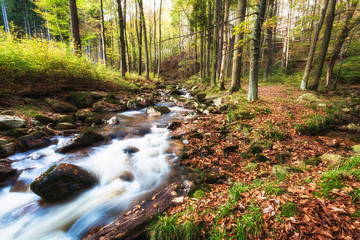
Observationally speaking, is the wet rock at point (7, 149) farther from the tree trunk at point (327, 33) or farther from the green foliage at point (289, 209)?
the tree trunk at point (327, 33)

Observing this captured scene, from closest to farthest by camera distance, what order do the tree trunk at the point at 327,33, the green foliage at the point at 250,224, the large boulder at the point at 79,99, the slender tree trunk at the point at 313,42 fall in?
1. the green foliage at the point at 250,224
2. the large boulder at the point at 79,99
3. the tree trunk at the point at 327,33
4. the slender tree trunk at the point at 313,42

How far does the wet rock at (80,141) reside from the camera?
220 inches

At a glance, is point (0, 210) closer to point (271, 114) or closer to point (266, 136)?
point (266, 136)

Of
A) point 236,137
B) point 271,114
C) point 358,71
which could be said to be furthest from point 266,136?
point 358,71

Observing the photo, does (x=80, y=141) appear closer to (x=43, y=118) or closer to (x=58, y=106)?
(x=43, y=118)

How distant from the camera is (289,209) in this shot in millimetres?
2240

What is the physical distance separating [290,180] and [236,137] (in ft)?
9.51

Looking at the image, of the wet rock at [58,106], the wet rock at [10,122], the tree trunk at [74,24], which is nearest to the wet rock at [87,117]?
the wet rock at [58,106]

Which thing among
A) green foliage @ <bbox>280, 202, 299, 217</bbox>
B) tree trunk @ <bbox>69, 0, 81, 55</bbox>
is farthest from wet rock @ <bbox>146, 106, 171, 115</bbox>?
green foliage @ <bbox>280, 202, 299, 217</bbox>

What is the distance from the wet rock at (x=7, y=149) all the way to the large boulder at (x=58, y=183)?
2.32 meters

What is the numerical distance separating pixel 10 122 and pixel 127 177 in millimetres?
5190

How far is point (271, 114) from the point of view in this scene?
6949mm

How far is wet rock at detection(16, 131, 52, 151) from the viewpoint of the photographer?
5.43m

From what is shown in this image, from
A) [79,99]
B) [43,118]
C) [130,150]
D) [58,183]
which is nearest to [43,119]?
[43,118]
